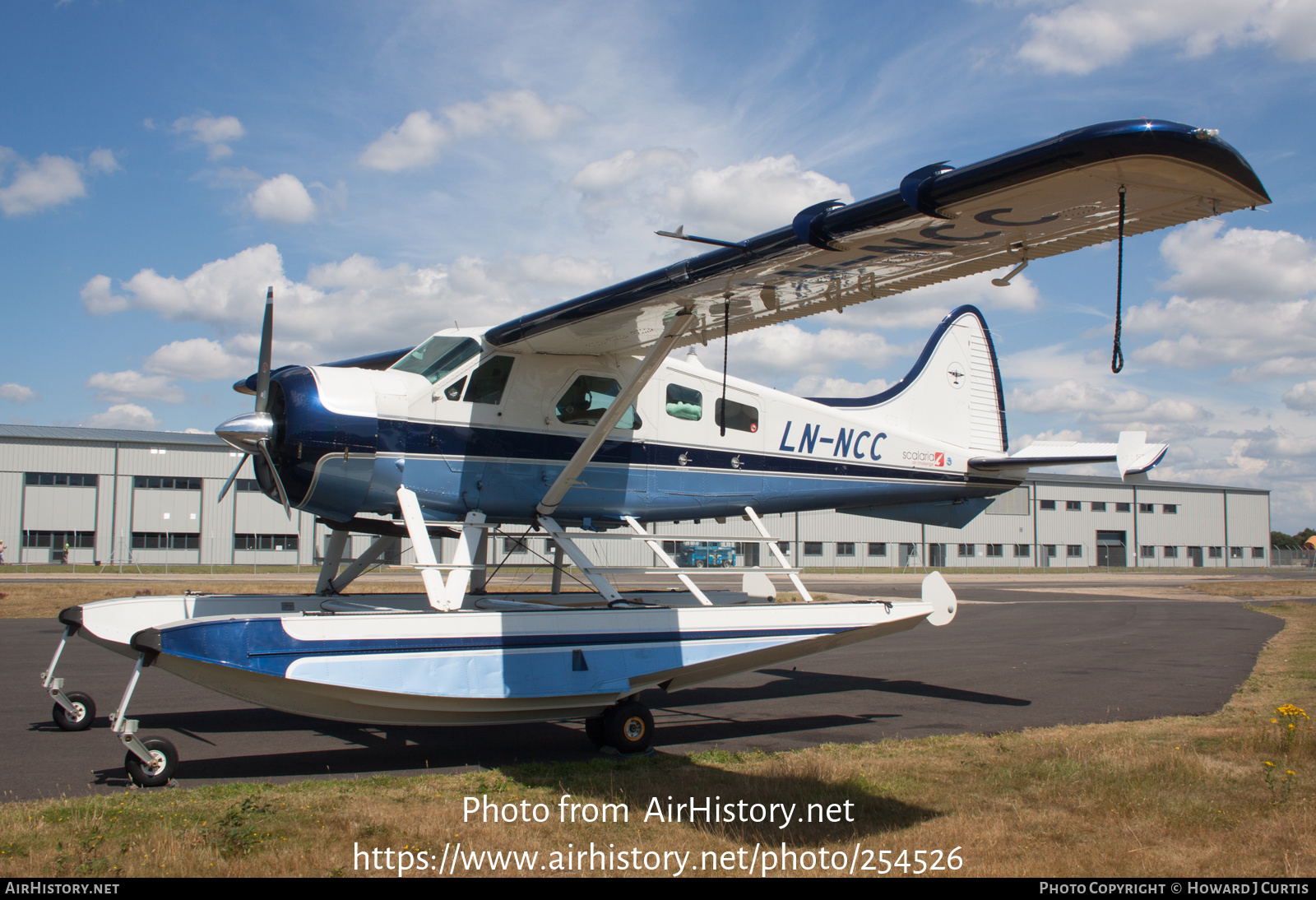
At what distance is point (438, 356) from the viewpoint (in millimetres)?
8398

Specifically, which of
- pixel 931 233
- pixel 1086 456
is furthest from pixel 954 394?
pixel 931 233

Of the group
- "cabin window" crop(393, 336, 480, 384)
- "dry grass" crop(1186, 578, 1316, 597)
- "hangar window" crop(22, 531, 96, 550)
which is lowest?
"dry grass" crop(1186, 578, 1316, 597)

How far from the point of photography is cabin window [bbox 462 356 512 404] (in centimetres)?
840

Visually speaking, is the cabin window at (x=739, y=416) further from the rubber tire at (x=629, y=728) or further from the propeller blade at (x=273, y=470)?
the propeller blade at (x=273, y=470)

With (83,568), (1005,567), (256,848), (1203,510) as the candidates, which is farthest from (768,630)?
(1203,510)

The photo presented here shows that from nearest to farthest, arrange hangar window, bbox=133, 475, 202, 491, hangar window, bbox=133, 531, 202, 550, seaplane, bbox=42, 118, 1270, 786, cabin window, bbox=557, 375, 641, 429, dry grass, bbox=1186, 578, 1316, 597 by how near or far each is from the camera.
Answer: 1. seaplane, bbox=42, 118, 1270, 786
2. cabin window, bbox=557, 375, 641, 429
3. dry grass, bbox=1186, 578, 1316, 597
4. hangar window, bbox=133, 531, 202, 550
5. hangar window, bbox=133, 475, 202, 491

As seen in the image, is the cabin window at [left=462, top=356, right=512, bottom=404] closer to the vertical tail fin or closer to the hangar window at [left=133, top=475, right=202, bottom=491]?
the vertical tail fin

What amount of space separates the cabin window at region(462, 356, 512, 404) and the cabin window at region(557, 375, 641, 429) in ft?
2.06

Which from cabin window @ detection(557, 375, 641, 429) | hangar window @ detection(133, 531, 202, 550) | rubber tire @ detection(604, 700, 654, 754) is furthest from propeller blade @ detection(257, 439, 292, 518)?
hangar window @ detection(133, 531, 202, 550)

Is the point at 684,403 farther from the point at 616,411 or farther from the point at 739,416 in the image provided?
the point at 616,411

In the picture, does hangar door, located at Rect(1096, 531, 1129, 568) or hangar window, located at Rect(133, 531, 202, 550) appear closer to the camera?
hangar window, located at Rect(133, 531, 202, 550)

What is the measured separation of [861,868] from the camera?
14.4 ft

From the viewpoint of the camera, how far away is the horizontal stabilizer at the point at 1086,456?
28.4 ft
